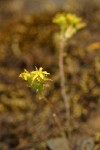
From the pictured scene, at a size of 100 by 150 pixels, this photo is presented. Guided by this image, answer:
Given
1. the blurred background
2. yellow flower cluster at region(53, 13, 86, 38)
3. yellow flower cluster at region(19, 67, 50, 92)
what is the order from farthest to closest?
yellow flower cluster at region(53, 13, 86, 38)
the blurred background
yellow flower cluster at region(19, 67, 50, 92)

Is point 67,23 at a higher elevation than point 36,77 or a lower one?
higher

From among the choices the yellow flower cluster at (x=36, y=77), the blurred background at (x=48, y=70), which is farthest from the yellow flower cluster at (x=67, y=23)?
the yellow flower cluster at (x=36, y=77)

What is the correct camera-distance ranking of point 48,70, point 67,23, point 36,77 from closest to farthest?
1. point 36,77
2. point 67,23
3. point 48,70

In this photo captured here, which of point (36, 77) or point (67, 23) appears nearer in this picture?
point (36, 77)

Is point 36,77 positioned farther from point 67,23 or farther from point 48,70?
point 48,70

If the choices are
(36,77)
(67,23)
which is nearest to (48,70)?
(67,23)

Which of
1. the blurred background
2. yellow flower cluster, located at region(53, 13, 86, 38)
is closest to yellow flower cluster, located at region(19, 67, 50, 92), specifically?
the blurred background

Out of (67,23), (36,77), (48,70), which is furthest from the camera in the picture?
(48,70)

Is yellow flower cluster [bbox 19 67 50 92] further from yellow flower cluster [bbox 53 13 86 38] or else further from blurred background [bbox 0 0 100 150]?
yellow flower cluster [bbox 53 13 86 38]
